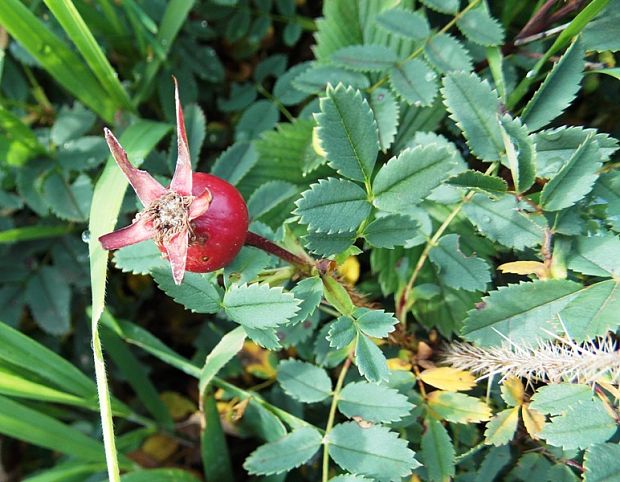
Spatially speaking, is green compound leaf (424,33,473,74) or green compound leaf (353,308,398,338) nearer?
green compound leaf (353,308,398,338)

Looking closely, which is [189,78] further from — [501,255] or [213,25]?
[501,255]

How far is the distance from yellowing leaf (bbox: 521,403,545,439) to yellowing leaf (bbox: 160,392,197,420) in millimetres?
889

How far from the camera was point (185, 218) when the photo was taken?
29.6 inches

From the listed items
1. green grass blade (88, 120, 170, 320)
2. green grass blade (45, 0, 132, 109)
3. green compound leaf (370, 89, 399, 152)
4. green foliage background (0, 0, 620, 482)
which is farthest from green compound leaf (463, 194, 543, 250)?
green grass blade (45, 0, 132, 109)

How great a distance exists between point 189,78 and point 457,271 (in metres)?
0.85

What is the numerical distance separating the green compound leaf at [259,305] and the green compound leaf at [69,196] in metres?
0.56

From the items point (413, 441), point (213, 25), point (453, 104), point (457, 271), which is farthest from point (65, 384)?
point (213, 25)

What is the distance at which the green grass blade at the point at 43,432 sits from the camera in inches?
41.1

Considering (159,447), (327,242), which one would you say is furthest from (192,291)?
(159,447)

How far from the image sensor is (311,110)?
1308 millimetres

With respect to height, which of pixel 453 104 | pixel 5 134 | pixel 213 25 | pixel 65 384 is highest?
pixel 213 25

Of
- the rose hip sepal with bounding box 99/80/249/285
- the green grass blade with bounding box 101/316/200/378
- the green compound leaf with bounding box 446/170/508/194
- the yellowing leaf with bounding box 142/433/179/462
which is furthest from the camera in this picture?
the yellowing leaf with bounding box 142/433/179/462

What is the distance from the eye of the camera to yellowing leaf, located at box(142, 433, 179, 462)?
1451 millimetres

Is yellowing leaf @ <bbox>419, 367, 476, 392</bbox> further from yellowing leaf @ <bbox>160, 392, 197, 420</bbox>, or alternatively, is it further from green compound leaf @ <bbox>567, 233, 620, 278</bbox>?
yellowing leaf @ <bbox>160, 392, 197, 420</bbox>
